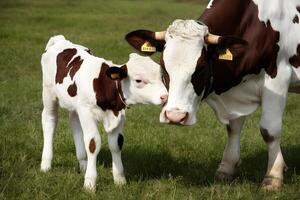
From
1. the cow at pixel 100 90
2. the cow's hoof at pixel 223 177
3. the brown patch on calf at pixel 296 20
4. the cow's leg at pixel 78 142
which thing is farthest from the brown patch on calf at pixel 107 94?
the brown patch on calf at pixel 296 20

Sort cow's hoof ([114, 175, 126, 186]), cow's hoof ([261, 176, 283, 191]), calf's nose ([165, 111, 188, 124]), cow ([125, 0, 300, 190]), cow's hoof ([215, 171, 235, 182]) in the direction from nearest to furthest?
1. calf's nose ([165, 111, 188, 124])
2. cow ([125, 0, 300, 190])
3. cow's hoof ([114, 175, 126, 186])
4. cow's hoof ([261, 176, 283, 191])
5. cow's hoof ([215, 171, 235, 182])

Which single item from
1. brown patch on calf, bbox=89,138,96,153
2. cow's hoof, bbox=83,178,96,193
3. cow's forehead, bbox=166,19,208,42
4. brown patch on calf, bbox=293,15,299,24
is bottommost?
cow's hoof, bbox=83,178,96,193

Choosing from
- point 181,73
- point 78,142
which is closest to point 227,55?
point 181,73

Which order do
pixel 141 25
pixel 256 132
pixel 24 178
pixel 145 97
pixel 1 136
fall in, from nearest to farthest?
pixel 145 97
pixel 24 178
pixel 1 136
pixel 256 132
pixel 141 25

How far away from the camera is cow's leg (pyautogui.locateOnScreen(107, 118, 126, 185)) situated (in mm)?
5662

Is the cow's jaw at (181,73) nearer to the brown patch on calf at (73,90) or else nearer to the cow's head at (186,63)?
the cow's head at (186,63)

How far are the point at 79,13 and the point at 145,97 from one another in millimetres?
24407

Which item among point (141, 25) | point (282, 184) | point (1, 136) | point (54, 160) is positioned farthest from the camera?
point (141, 25)

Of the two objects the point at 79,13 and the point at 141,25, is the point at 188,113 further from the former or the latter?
the point at 79,13

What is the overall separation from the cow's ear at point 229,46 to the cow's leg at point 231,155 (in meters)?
1.40

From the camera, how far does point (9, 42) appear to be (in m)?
17.8

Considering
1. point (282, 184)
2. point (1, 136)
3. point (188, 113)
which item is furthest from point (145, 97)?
point (1, 136)

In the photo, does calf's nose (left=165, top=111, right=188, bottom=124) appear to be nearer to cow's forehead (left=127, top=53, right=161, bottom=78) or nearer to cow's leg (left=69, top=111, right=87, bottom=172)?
cow's forehead (left=127, top=53, right=161, bottom=78)

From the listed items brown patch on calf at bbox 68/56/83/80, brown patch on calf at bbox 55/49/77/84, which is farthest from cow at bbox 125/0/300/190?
brown patch on calf at bbox 55/49/77/84
